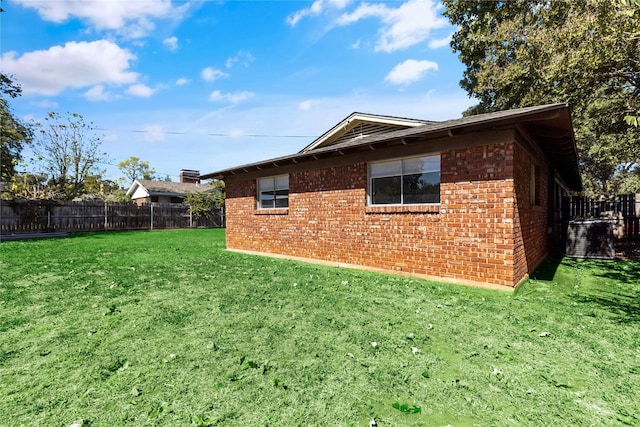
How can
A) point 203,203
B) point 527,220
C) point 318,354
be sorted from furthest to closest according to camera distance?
point 203,203 < point 527,220 < point 318,354

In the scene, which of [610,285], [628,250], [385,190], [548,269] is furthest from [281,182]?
[628,250]

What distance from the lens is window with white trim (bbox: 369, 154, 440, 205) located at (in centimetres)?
650

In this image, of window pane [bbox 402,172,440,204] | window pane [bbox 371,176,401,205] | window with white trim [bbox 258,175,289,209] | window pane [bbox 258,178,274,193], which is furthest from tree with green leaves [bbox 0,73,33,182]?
window pane [bbox 402,172,440,204]

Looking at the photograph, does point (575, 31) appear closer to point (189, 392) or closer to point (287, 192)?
point (287, 192)

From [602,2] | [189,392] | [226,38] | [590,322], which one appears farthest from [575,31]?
[226,38]

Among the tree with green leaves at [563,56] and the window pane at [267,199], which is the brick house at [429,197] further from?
the tree with green leaves at [563,56]

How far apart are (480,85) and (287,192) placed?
9.98m

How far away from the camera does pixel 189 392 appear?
8.14 ft

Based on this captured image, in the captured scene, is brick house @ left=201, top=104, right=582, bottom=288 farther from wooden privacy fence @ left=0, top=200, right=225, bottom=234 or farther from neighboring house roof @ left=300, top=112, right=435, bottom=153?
wooden privacy fence @ left=0, top=200, right=225, bottom=234

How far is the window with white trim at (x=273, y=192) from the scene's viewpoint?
9.80 m

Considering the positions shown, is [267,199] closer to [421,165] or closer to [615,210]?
[421,165]

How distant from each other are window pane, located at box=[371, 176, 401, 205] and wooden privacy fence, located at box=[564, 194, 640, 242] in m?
9.40

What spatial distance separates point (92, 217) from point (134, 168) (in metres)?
34.8

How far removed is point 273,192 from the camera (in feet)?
33.6
